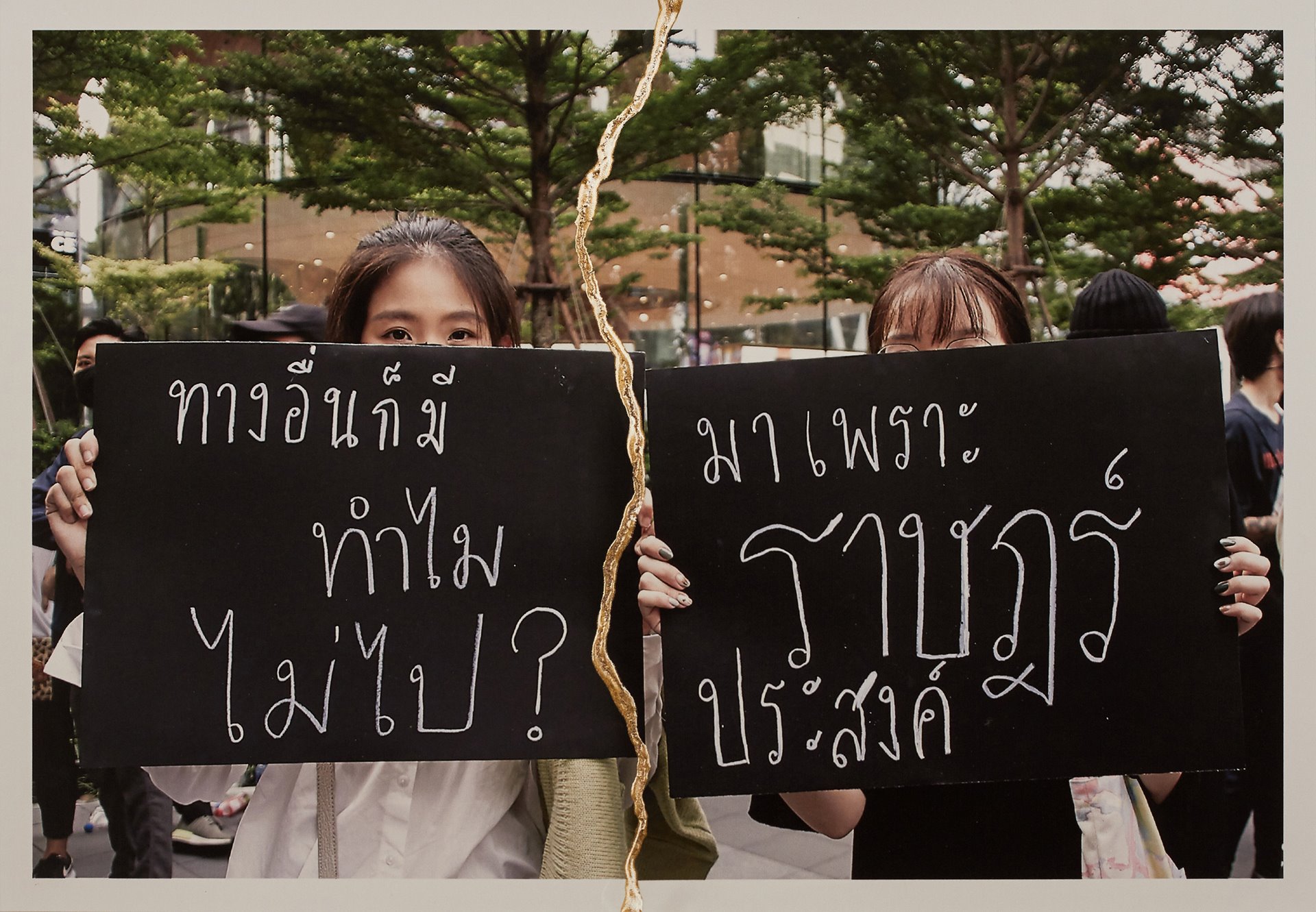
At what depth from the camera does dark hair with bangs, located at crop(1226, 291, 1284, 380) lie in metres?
1.49

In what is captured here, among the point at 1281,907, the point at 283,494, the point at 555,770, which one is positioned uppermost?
the point at 283,494

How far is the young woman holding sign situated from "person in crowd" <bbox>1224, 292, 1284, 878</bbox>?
20.1 inches

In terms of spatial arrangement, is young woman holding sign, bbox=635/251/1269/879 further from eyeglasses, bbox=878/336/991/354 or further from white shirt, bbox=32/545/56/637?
white shirt, bbox=32/545/56/637

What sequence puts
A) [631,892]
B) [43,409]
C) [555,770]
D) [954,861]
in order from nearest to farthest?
[631,892]
[555,770]
[954,861]
[43,409]

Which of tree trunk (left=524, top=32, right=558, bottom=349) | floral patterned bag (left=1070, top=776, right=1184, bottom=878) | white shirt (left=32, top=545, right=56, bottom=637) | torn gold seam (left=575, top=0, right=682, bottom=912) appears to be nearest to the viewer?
torn gold seam (left=575, top=0, right=682, bottom=912)

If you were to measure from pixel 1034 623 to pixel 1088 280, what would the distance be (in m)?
0.96

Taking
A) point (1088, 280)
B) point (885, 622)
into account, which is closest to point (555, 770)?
point (885, 622)

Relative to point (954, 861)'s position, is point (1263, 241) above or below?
above

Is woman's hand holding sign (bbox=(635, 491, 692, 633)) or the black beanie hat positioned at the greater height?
the black beanie hat

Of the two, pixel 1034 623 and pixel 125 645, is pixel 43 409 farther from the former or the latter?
pixel 1034 623

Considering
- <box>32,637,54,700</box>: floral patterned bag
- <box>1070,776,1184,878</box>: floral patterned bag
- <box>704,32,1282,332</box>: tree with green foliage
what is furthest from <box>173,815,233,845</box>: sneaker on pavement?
<box>704,32,1282,332</box>: tree with green foliage

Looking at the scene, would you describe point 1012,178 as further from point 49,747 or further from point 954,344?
point 49,747

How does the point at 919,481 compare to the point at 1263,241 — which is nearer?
the point at 919,481

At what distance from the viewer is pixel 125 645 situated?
0.98 metres
